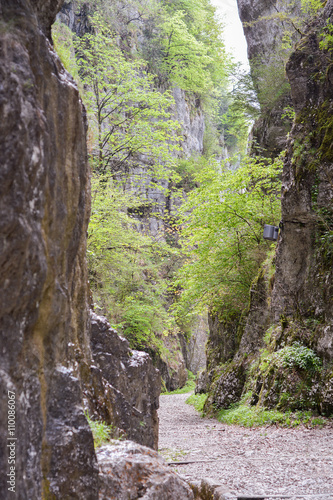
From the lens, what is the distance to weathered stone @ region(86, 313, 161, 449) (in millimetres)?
4586

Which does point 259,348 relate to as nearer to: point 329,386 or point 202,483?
point 329,386

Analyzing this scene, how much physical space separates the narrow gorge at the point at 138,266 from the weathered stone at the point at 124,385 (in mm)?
30

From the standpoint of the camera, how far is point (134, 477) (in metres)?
3.02

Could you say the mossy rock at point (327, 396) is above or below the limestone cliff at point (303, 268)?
below

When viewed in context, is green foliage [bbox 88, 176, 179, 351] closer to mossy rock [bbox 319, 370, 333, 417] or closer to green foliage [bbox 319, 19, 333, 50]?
mossy rock [bbox 319, 370, 333, 417]

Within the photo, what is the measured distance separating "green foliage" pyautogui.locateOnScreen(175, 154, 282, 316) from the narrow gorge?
0.21 ft

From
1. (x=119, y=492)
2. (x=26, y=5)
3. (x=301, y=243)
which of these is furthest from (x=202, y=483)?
(x=301, y=243)

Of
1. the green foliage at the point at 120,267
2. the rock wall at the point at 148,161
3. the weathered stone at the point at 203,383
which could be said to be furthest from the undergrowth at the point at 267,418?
the rock wall at the point at 148,161

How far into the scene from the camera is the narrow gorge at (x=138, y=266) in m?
2.44

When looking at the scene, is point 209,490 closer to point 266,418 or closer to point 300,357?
point 266,418

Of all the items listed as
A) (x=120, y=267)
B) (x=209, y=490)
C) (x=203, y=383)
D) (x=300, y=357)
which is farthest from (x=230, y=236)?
(x=209, y=490)

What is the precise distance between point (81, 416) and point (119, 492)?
0.63 metres

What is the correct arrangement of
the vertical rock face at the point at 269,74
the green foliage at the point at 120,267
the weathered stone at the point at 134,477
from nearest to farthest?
the weathered stone at the point at 134,477 < the green foliage at the point at 120,267 < the vertical rock face at the point at 269,74

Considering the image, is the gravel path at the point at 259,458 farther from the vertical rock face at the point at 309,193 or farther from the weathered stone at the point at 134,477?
the vertical rock face at the point at 309,193
